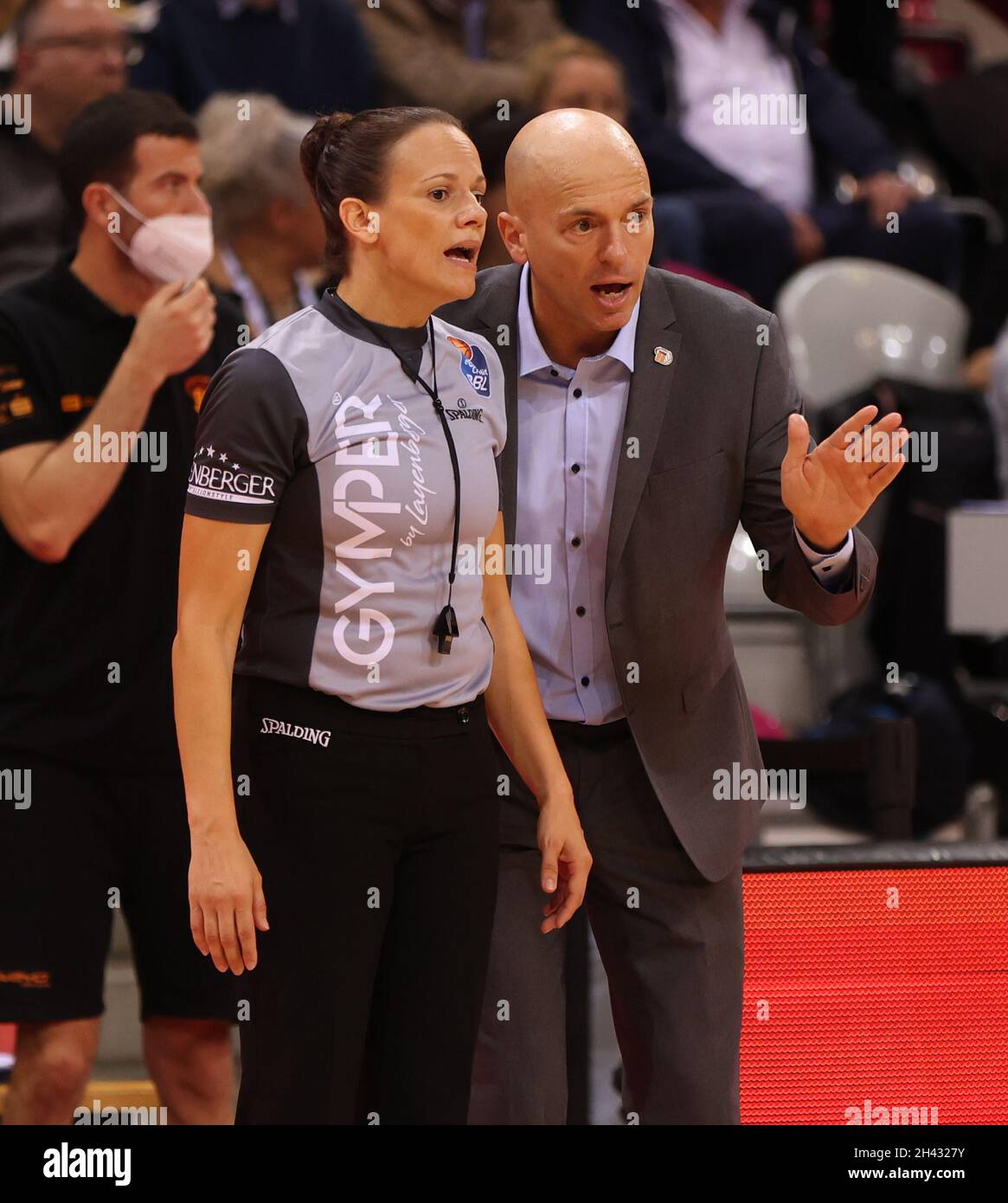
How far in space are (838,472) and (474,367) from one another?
0.45 meters

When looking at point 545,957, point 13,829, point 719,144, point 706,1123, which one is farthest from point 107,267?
point 719,144

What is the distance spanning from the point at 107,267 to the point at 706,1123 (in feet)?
5.32

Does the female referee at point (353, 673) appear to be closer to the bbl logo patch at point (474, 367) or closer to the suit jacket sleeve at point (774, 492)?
the bbl logo patch at point (474, 367)

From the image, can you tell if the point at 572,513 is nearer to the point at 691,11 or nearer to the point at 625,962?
the point at 625,962

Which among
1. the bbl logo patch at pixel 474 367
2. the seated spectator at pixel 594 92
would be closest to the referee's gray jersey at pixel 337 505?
the bbl logo patch at pixel 474 367

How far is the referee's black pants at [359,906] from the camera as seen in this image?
206 centimetres

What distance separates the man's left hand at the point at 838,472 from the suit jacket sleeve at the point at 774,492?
0.10 m

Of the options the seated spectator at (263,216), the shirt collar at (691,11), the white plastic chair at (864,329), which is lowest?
the seated spectator at (263,216)

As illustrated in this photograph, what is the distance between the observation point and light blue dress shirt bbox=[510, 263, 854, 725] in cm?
250

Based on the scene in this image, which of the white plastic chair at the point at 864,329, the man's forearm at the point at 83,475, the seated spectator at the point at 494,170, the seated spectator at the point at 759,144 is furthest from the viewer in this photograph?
the seated spectator at the point at 759,144

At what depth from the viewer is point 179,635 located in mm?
2066

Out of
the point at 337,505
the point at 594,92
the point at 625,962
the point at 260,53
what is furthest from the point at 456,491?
the point at 260,53

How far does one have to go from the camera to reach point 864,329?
19.8 feet

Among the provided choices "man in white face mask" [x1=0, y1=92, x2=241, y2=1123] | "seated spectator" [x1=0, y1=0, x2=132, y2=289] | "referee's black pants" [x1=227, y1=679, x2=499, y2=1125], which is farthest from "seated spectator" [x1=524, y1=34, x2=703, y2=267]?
"referee's black pants" [x1=227, y1=679, x2=499, y2=1125]
